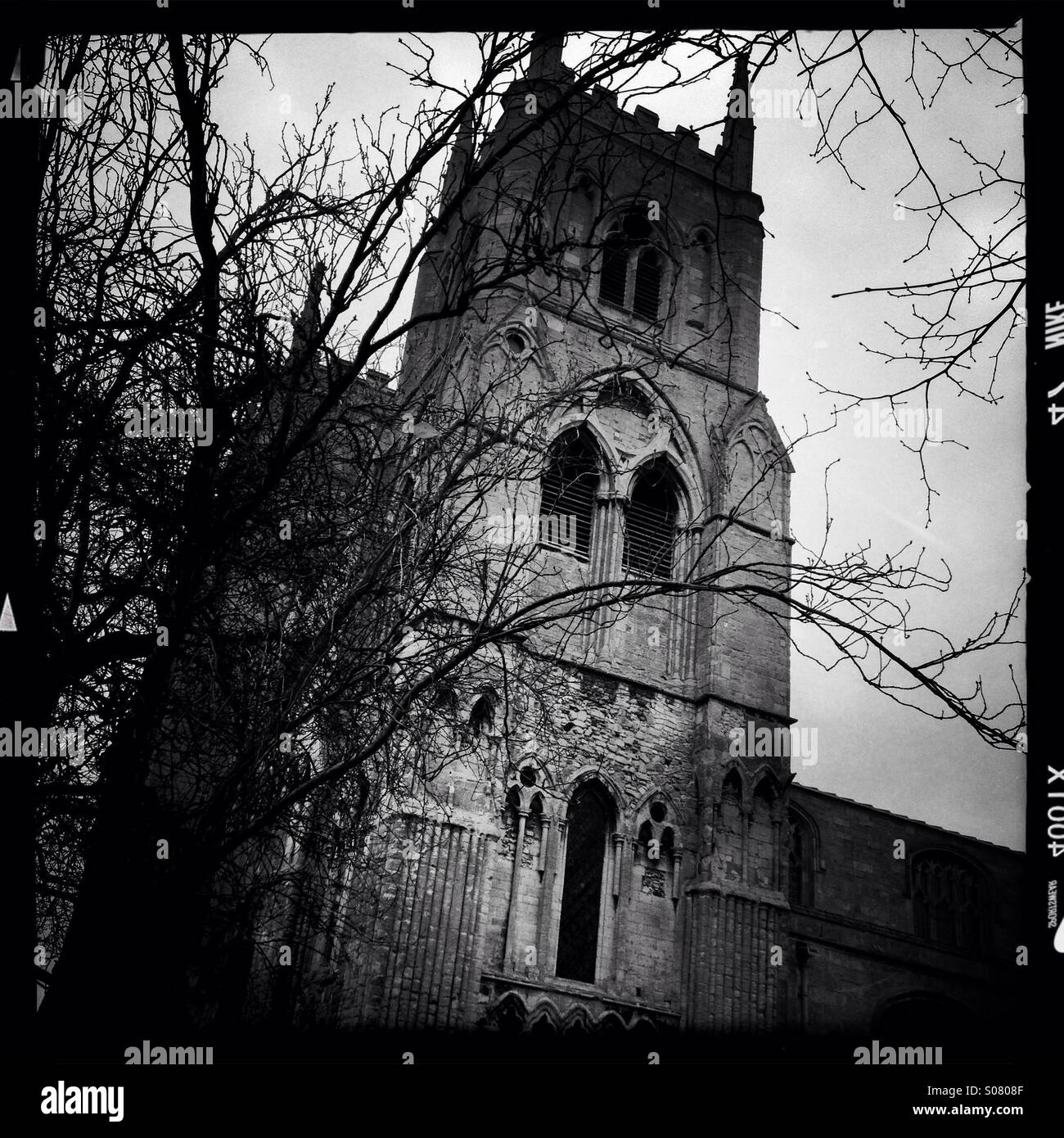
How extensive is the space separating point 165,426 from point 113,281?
61 cm

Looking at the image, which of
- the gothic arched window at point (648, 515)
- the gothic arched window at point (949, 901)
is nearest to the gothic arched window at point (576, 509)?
the gothic arched window at point (648, 515)

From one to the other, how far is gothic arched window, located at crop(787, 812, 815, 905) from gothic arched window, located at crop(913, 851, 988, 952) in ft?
8.43

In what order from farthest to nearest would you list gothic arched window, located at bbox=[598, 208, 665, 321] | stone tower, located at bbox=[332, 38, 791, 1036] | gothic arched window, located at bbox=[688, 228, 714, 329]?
1. gothic arched window, located at bbox=[688, 228, 714, 329]
2. gothic arched window, located at bbox=[598, 208, 665, 321]
3. stone tower, located at bbox=[332, 38, 791, 1036]

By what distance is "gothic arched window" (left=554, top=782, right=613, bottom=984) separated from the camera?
15.4 metres

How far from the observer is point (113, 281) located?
13.2ft

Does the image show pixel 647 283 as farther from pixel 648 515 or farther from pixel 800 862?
pixel 800 862

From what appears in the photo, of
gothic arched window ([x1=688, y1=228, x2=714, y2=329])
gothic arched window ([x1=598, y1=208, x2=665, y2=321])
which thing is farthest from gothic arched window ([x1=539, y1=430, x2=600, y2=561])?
gothic arched window ([x1=688, y1=228, x2=714, y2=329])

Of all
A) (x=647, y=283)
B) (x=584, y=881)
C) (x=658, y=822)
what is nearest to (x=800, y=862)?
(x=658, y=822)

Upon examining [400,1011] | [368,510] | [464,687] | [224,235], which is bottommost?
[400,1011]

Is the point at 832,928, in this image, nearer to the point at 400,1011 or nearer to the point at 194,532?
the point at 400,1011

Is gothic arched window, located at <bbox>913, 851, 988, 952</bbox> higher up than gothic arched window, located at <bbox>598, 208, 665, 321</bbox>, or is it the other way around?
gothic arched window, located at <bbox>598, 208, 665, 321</bbox>

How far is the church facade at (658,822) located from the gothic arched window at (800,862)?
5 cm

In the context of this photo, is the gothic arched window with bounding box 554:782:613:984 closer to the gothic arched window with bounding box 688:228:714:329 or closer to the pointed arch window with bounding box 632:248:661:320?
the pointed arch window with bounding box 632:248:661:320
